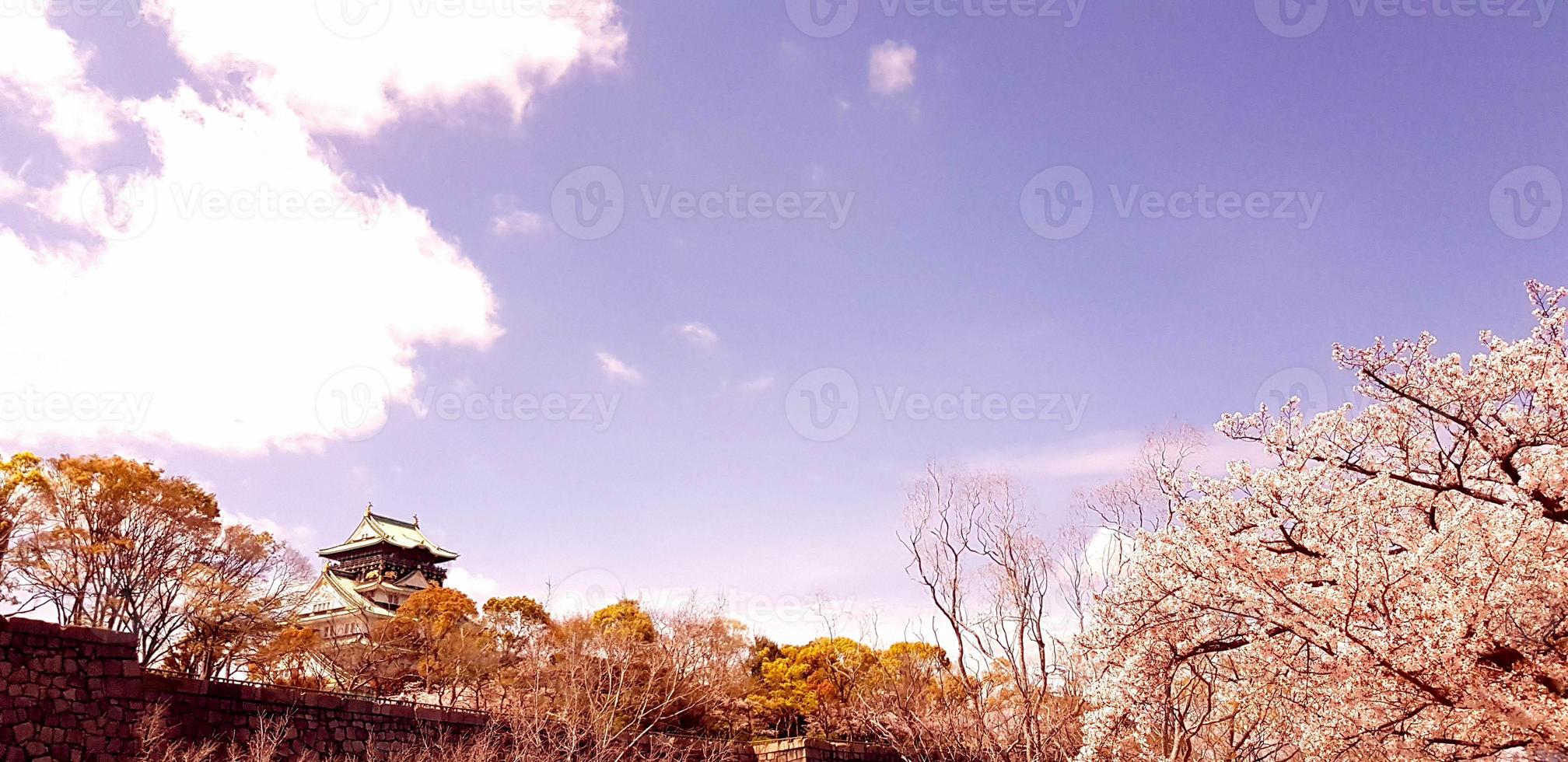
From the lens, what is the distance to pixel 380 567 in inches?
1747

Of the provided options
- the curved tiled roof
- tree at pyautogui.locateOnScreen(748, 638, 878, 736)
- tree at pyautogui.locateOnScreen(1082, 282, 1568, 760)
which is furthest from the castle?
tree at pyautogui.locateOnScreen(1082, 282, 1568, 760)

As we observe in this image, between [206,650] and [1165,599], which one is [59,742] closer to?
[206,650]

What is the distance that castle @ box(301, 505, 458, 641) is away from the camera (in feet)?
130

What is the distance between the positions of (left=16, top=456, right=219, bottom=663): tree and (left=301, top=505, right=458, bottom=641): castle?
1913 cm

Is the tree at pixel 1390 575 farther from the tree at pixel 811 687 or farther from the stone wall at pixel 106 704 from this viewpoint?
the tree at pixel 811 687

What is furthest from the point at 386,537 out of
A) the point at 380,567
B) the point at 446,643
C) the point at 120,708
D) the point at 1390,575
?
the point at 1390,575

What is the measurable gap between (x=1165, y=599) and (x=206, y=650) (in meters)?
19.4

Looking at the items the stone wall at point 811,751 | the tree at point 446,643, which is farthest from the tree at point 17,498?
the stone wall at point 811,751

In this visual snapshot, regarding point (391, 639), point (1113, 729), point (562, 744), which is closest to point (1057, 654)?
point (1113, 729)

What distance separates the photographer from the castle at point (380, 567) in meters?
39.6

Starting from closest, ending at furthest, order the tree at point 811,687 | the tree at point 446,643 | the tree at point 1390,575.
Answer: the tree at point 1390,575 → the tree at point 446,643 → the tree at point 811,687

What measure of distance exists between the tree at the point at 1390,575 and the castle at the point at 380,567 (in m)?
35.9

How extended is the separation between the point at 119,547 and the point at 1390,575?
21.6 m

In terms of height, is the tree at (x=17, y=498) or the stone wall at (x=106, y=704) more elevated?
the tree at (x=17, y=498)
